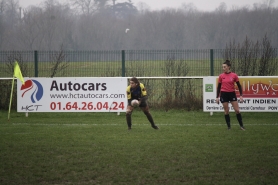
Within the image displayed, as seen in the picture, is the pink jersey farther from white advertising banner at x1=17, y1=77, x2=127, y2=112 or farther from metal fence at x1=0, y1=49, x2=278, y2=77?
metal fence at x1=0, y1=49, x2=278, y2=77

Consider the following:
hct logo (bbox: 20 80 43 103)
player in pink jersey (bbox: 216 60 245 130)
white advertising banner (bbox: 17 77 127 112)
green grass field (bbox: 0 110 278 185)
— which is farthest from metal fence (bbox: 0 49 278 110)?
player in pink jersey (bbox: 216 60 245 130)

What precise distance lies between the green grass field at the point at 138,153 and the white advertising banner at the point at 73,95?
1.81 metres

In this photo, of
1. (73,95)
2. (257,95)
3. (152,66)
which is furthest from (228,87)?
(152,66)

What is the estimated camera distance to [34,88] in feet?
67.5

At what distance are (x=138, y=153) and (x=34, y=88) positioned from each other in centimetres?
1030

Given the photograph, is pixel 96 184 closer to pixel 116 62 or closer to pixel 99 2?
pixel 116 62

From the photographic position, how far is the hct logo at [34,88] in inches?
805

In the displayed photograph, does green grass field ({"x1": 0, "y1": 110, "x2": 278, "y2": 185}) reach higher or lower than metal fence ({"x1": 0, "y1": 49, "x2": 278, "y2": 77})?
lower

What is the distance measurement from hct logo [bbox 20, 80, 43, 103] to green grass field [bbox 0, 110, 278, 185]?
2.13 metres

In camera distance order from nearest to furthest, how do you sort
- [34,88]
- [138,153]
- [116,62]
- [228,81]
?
[138,153], [228,81], [34,88], [116,62]

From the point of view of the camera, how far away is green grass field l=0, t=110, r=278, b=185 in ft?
28.8

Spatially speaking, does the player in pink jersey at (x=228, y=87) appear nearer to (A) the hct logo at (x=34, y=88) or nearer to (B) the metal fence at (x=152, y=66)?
(B) the metal fence at (x=152, y=66)

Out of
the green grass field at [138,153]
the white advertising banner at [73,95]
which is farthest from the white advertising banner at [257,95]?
the white advertising banner at [73,95]

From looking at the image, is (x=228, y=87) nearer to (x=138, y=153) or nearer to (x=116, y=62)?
(x=138, y=153)
